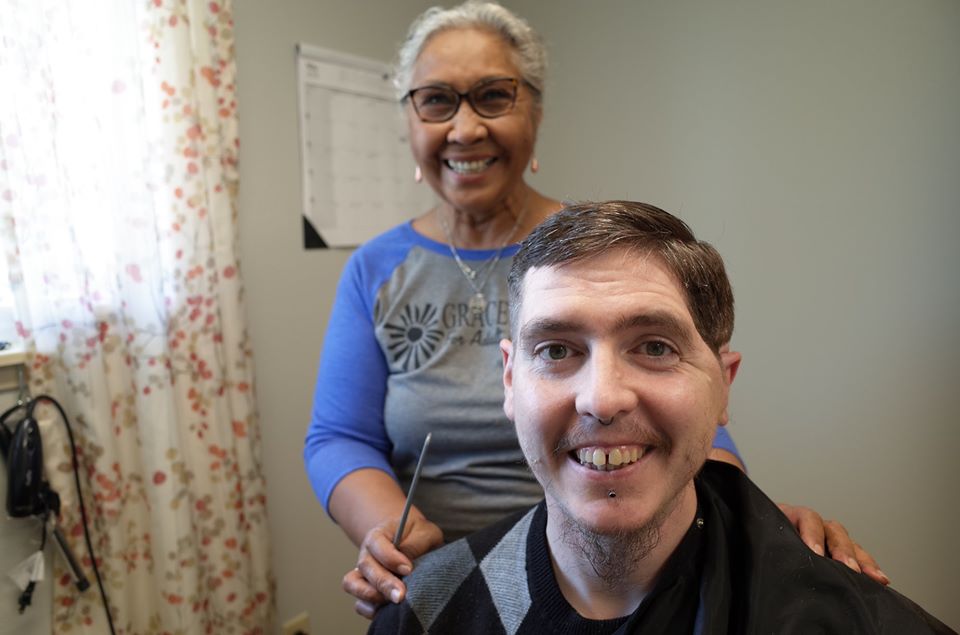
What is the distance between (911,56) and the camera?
1.43m

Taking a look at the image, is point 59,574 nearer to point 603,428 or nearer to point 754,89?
point 603,428

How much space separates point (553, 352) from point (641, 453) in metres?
0.15

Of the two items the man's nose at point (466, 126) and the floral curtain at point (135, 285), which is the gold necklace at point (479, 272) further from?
the floral curtain at point (135, 285)

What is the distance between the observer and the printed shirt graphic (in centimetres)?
113

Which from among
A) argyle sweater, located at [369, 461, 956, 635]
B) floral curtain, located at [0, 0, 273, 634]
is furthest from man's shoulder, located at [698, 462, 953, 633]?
floral curtain, located at [0, 0, 273, 634]

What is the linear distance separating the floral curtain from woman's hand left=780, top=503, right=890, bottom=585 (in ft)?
4.63

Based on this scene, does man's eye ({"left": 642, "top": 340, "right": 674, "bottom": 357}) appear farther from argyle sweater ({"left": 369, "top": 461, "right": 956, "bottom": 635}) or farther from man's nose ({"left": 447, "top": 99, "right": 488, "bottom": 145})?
man's nose ({"left": 447, "top": 99, "right": 488, "bottom": 145})

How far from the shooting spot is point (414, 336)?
1.20m

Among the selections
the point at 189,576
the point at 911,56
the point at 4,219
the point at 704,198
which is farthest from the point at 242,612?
the point at 911,56

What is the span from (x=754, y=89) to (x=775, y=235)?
0.40 metres

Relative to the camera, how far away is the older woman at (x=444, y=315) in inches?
43.9

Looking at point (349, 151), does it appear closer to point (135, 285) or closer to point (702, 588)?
point (135, 285)

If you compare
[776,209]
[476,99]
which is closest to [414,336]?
[476,99]

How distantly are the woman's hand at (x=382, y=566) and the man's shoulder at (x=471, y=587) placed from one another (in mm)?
21
